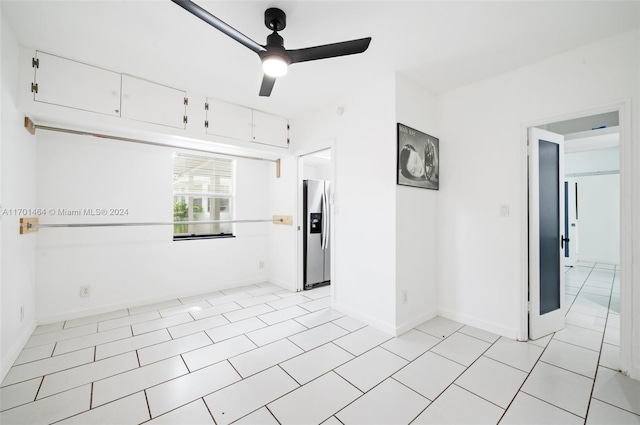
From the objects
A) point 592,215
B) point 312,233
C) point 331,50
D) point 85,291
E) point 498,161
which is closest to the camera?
point 331,50

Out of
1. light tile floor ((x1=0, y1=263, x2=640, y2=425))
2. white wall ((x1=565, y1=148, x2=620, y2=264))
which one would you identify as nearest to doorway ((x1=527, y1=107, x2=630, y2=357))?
white wall ((x1=565, y1=148, x2=620, y2=264))

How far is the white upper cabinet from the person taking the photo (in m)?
3.30

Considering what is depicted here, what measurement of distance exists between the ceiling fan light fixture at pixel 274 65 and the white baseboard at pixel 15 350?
288cm

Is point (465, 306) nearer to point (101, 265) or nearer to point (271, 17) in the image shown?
point (271, 17)

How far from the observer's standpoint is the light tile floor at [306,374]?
1631 mm

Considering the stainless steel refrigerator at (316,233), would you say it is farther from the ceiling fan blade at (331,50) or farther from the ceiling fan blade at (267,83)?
the ceiling fan blade at (331,50)

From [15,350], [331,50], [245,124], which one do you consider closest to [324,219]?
[245,124]

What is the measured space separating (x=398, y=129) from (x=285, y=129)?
6.23 ft

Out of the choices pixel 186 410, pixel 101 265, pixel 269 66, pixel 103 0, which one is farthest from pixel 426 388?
pixel 101 265

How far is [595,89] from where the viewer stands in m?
2.20

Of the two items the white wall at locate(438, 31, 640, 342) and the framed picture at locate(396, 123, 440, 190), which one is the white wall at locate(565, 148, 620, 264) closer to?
the white wall at locate(438, 31, 640, 342)

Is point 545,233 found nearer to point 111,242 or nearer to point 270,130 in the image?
point 270,130

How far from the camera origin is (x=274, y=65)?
188cm

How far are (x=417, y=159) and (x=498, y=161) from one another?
0.79 meters
